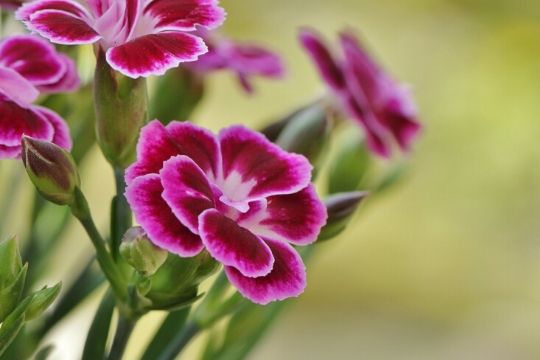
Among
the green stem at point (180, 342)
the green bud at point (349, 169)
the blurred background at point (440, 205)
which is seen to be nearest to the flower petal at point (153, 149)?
the green stem at point (180, 342)

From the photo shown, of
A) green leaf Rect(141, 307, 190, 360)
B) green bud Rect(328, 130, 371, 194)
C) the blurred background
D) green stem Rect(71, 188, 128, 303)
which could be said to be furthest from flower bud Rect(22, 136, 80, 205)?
the blurred background

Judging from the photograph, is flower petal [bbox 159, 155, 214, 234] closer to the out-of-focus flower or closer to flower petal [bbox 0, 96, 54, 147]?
flower petal [bbox 0, 96, 54, 147]

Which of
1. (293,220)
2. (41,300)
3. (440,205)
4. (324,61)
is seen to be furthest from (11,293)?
(440,205)

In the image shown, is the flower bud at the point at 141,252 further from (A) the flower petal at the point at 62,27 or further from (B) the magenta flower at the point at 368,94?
(B) the magenta flower at the point at 368,94

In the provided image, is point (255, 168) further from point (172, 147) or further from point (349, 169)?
point (349, 169)

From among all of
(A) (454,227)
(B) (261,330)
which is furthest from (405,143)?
(A) (454,227)

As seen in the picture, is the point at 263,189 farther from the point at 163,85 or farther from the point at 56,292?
the point at 163,85
